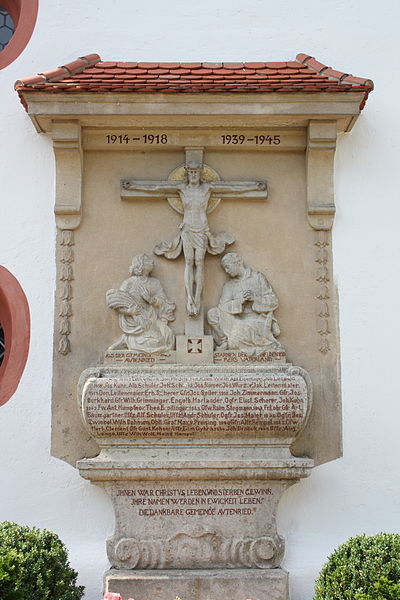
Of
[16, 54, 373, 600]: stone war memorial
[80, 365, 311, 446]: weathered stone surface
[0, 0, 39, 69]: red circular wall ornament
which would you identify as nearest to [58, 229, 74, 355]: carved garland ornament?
[16, 54, 373, 600]: stone war memorial

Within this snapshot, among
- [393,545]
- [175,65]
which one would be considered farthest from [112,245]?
[393,545]

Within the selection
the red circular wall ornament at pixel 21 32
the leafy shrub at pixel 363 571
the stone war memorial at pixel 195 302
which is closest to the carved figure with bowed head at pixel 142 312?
the stone war memorial at pixel 195 302

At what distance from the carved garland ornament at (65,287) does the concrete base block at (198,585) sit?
77.0 inches

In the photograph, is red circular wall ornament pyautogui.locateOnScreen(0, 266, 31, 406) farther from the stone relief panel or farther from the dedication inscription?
the stone relief panel

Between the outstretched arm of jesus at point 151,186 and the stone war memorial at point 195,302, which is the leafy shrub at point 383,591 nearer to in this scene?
the stone war memorial at point 195,302

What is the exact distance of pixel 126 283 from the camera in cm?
740

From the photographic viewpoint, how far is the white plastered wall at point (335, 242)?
7.14 m

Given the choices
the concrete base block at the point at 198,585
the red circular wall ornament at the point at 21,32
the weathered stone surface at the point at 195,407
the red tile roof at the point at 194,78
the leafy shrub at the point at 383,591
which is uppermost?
the red circular wall ornament at the point at 21,32

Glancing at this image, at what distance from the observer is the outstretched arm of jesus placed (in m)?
7.61

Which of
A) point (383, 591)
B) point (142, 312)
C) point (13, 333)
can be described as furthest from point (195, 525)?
point (13, 333)

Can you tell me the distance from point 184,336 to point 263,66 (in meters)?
2.58

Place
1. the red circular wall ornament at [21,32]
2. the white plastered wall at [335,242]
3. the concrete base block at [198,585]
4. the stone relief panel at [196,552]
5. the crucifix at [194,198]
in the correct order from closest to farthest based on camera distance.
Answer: the concrete base block at [198,585]
the stone relief panel at [196,552]
the white plastered wall at [335,242]
the crucifix at [194,198]
the red circular wall ornament at [21,32]

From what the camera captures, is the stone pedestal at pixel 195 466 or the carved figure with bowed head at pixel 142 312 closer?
the stone pedestal at pixel 195 466

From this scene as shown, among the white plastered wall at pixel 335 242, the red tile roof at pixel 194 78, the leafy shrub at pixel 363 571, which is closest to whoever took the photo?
the leafy shrub at pixel 363 571
